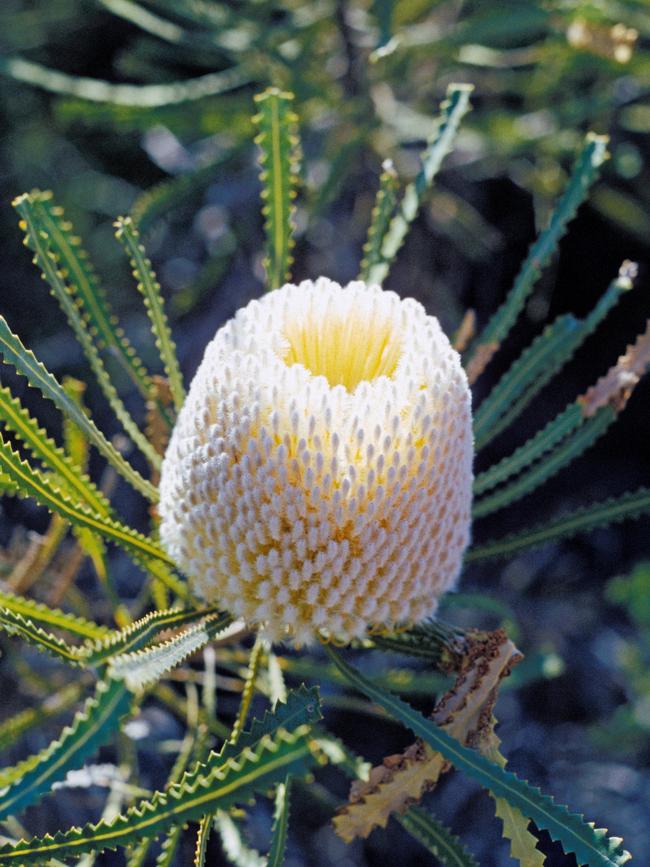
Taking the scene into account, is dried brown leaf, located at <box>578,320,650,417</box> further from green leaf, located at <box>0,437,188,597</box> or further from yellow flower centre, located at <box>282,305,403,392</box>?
green leaf, located at <box>0,437,188,597</box>

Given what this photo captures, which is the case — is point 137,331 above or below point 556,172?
below

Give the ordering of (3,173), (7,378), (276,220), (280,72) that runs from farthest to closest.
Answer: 1. (3,173)
2. (280,72)
3. (7,378)
4. (276,220)

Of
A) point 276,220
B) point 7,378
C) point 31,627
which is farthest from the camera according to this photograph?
point 7,378

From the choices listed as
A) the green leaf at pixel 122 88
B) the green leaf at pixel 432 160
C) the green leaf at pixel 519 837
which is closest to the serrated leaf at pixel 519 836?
the green leaf at pixel 519 837

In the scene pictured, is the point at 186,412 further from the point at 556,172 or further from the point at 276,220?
the point at 556,172

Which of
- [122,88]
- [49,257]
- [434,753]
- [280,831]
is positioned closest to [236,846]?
[280,831]

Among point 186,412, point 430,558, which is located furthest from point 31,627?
point 430,558

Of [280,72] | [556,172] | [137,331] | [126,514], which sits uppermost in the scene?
[556,172]
